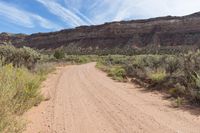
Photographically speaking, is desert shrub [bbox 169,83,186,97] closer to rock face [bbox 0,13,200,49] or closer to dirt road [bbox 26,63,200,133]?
dirt road [bbox 26,63,200,133]

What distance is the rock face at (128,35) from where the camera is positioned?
287 feet

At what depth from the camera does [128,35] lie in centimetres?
10188

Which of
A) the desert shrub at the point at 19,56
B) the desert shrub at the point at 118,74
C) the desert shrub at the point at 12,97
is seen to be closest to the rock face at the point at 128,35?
the desert shrub at the point at 118,74

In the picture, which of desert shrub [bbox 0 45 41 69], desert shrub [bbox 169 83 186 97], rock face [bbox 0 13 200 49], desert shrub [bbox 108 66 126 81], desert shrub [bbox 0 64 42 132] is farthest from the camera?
rock face [bbox 0 13 200 49]

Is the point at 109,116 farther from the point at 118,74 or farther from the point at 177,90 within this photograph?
the point at 118,74

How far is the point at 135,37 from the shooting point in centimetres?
9825

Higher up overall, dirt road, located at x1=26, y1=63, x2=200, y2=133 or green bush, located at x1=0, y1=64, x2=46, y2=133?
green bush, located at x1=0, y1=64, x2=46, y2=133

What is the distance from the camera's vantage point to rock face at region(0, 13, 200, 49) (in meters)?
87.4

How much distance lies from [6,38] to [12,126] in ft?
487

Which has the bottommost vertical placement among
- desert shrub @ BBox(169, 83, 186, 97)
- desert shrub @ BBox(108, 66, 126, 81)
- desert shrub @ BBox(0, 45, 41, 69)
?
desert shrub @ BBox(108, 66, 126, 81)

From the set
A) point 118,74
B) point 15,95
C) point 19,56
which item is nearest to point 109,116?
point 15,95

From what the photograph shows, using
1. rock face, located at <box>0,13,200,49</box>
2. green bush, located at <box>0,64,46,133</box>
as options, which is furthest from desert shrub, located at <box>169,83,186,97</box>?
rock face, located at <box>0,13,200,49</box>

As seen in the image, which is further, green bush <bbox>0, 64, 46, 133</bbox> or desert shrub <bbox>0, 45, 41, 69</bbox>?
desert shrub <bbox>0, 45, 41, 69</bbox>

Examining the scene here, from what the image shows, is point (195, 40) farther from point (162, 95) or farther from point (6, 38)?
point (6, 38)
